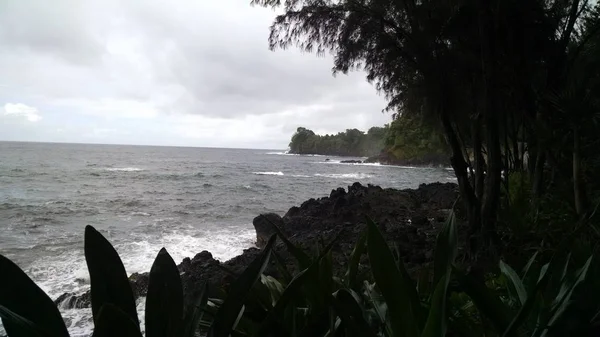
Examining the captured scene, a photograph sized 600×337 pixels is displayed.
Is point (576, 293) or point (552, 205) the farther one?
point (552, 205)

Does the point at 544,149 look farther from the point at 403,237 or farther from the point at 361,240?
the point at 361,240

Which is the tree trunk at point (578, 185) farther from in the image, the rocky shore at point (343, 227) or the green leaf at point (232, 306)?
the green leaf at point (232, 306)

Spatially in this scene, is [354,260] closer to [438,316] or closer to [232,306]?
[438,316]

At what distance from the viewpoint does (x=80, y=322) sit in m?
4.80

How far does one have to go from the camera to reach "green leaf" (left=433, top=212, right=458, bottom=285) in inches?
37.0

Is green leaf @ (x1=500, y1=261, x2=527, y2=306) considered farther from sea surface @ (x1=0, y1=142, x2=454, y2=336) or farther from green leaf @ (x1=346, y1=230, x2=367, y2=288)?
sea surface @ (x1=0, y1=142, x2=454, y2=336)

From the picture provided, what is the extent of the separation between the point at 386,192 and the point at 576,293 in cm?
1467

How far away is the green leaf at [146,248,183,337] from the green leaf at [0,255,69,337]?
158mm

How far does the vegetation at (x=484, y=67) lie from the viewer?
434 centimetres

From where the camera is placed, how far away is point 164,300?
2.58 ft

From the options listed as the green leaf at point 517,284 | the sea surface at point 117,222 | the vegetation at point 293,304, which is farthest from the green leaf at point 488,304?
the sea surface at point 117,222

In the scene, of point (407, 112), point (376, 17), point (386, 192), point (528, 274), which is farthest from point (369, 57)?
point (386, 192)

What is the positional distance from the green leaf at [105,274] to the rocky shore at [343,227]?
0.22 m

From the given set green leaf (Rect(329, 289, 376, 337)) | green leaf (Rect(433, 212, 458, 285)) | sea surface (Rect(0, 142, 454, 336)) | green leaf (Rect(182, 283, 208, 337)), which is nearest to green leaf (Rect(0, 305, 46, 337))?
green leaf (Rect(182, 283, 208, 337))
